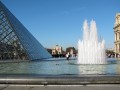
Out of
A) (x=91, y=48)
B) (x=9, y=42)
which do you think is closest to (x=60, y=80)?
(x=91, y=48)

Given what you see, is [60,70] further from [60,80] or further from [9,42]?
[9,42]

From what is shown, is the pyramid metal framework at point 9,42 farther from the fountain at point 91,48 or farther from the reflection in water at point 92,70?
the reflection in water at point 92,70

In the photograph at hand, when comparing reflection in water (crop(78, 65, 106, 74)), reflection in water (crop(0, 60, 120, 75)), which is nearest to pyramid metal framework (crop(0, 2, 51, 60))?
reflection in water (crop(0, 60, 120, 75))

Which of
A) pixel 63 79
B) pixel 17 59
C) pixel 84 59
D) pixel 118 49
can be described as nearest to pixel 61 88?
pixel 63 79

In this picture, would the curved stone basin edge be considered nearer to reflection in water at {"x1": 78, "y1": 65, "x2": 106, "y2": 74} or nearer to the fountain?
reflection in water at {"x1": 78, "y1": 65, "x2": 106, "y2": 74}

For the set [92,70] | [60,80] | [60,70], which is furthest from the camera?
[60,70]

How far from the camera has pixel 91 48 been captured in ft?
95.7

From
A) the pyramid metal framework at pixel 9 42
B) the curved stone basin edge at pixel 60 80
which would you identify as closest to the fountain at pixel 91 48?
the pyramid metal framework at pixel 9 42

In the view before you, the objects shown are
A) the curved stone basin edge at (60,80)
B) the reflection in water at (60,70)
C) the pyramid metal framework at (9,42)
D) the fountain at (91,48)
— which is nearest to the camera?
the curved stone basin edge at (60,80)

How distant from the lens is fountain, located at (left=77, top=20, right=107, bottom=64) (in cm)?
2799

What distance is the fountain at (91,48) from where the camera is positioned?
28.0 meters

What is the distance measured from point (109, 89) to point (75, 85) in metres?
0.92

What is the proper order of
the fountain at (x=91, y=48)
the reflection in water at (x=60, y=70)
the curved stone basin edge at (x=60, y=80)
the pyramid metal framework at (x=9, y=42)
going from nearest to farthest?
the curved stone basin edge at (x=60, y=80), the reflection in water at (x=60, y=70), the fountain at (x=91, y=48), the pyramid metal framework at (x=9, y=42)

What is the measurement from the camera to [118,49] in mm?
120938
